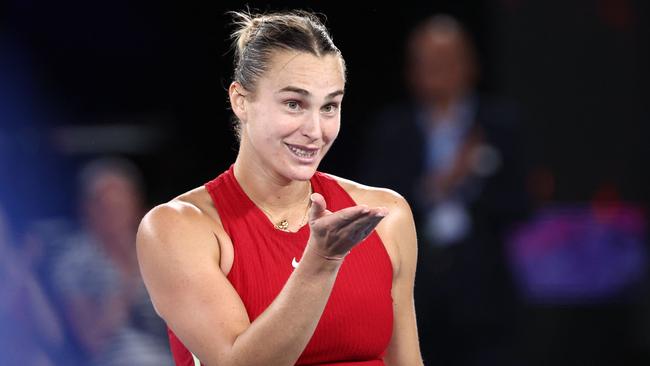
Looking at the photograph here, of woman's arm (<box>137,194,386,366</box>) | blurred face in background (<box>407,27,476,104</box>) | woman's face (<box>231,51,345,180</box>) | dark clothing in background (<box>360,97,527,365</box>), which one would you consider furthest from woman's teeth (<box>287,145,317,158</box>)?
blurred face in background (<box>407,27,476,104</box>)

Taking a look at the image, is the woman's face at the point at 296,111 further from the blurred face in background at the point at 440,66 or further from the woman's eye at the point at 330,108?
the blurred face in background at the point at 440,66

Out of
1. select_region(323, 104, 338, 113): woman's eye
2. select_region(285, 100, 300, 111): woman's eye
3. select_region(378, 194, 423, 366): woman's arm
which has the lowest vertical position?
select_region(378, 194, 423, 366): woman's arm

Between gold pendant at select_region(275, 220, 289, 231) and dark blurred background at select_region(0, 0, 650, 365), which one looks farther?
dark blurred background at select_region(0, 0, 650, 365)

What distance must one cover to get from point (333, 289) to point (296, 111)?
374 millimetres

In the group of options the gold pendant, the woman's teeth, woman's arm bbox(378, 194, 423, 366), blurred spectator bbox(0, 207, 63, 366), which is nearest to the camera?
the woman's teeth

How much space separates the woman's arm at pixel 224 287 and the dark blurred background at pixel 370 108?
232 cm

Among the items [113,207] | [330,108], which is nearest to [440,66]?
[113,207]

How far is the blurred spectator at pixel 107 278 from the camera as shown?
13.6ft

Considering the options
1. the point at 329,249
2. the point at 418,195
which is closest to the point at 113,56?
the point at 418,195

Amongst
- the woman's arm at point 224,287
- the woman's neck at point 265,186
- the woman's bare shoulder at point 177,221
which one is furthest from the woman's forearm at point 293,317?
the woman's neck at point 265,186

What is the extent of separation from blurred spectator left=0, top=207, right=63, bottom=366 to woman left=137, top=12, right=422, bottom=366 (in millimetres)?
2075

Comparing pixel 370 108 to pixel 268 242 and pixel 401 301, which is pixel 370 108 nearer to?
pixel 401 301

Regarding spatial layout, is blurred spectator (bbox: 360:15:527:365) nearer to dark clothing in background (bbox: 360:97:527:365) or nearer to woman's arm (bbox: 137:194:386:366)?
dark clothing in background (bbox: 360:97:527:365)

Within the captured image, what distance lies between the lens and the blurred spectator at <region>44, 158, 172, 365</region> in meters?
4.14
